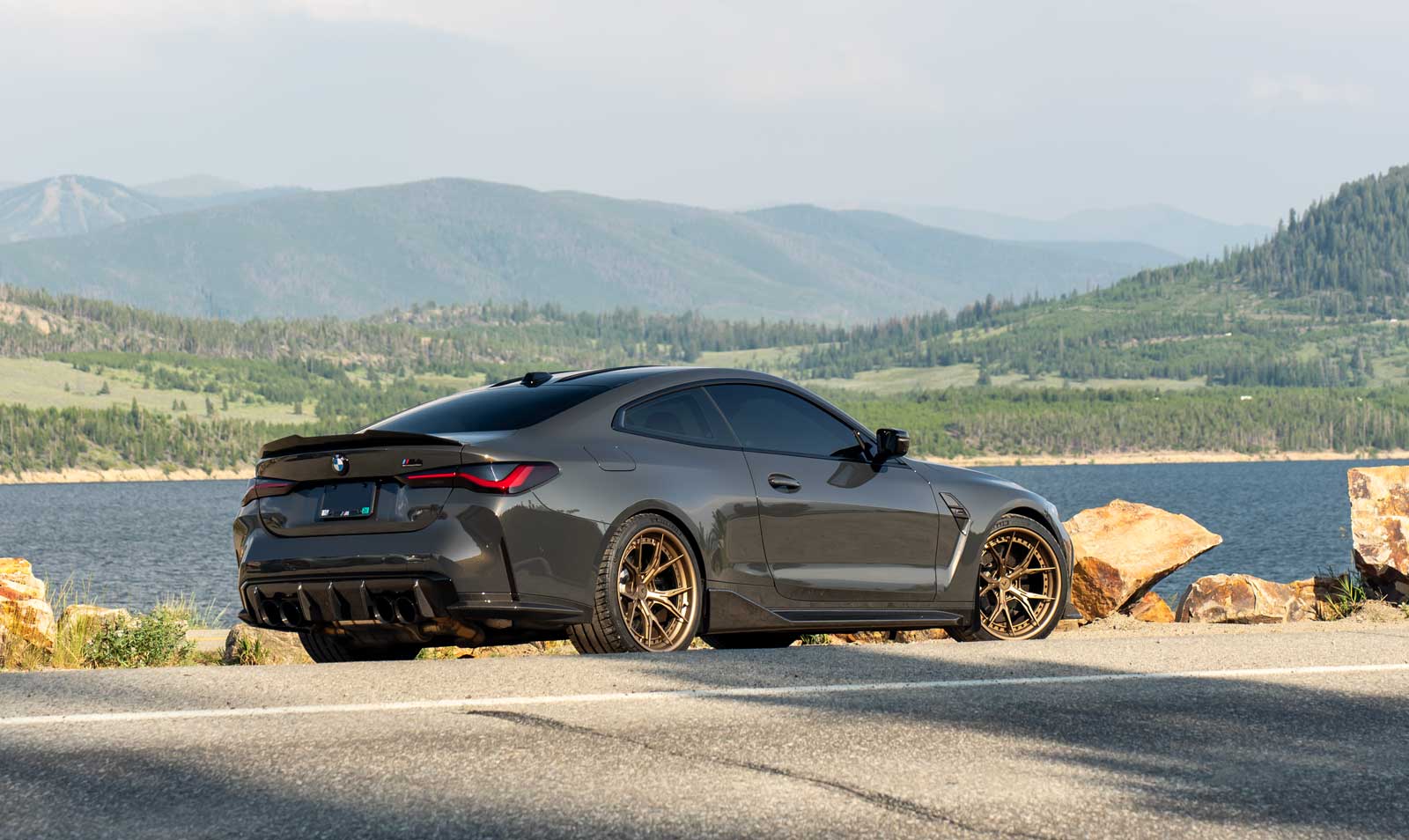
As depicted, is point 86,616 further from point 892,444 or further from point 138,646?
point 892,444

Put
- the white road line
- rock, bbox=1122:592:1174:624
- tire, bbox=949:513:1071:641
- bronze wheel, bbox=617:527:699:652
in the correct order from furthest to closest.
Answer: rock, bbox=1122:592:1174:624
tire, bbox=949:513:1071:641
bronze wheel, bbox=617:527:699:652
the white road line

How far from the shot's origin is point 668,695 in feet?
25.0

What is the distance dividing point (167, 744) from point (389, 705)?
3.69 ft

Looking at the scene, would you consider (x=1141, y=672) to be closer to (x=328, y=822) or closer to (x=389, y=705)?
(x=389, y=705)

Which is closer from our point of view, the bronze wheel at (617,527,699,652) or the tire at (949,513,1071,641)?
the bronze wheel at (617,527,699,652)

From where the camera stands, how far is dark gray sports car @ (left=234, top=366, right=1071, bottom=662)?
867 centimetres

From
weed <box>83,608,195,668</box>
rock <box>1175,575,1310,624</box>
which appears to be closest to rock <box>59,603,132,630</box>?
weed <box>83,608,195,668</box>

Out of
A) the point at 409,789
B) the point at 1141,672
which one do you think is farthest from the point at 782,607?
the point at 409,789

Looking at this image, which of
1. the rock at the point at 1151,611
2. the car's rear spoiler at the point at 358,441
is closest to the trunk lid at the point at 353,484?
the car's rear spoiler at the point at 358,441

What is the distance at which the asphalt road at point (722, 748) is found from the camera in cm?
526

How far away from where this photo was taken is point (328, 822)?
517cm

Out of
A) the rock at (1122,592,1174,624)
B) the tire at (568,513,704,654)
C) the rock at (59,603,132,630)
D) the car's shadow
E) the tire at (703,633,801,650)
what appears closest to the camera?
the car's shadow

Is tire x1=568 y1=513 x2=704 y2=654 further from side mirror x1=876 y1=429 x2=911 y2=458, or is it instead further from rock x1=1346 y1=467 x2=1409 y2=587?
rock x1=1346 y1=467 x2=1409 y2=587

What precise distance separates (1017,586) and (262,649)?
5.46 meters
